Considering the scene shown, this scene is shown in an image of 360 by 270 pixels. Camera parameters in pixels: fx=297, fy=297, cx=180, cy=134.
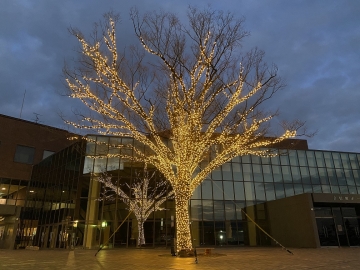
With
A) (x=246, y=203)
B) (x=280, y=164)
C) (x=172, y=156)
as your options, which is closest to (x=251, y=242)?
(x=246, y=203)

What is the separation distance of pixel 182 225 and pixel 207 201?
1355 centimetres

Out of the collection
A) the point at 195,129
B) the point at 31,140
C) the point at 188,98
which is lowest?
the point at 195,129

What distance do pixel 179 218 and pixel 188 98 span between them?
212 inches

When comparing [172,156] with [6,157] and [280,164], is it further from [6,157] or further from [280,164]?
[6,157]

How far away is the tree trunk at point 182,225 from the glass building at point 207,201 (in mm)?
8298

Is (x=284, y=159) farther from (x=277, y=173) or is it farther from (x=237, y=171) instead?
(x=237, y=171)

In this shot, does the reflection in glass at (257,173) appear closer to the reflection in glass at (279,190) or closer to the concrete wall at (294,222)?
the reflection in glass at (279,190)

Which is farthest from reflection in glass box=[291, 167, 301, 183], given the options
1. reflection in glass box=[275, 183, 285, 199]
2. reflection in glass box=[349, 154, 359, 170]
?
reflection in glass box=[349, 154, 359, 170]

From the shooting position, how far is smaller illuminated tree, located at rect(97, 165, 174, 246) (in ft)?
79.1

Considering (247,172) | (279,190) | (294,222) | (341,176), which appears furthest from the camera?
(341,176)

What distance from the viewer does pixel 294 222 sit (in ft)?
74.6

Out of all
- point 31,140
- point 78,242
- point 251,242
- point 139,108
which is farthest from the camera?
point 31,140

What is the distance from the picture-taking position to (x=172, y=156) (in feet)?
47.0

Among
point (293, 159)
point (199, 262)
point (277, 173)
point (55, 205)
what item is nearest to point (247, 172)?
point (277, 173)
